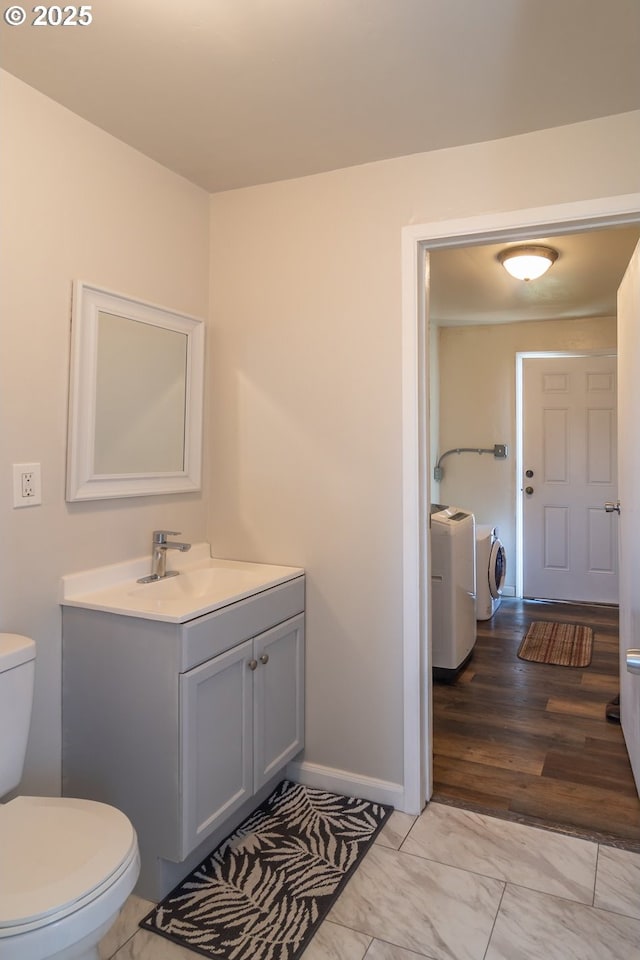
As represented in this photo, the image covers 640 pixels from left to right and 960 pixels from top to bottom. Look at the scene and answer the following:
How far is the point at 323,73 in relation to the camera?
1751 millimetres

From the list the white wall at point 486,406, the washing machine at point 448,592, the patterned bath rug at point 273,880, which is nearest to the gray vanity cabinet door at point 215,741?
the patterned bath rug at point 273,880

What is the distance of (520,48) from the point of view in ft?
5.35

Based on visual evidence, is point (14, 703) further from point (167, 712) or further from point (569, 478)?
point (569, 478)

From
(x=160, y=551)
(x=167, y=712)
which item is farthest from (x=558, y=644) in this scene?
(x=167, y=712)

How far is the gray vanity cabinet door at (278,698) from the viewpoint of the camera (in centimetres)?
212

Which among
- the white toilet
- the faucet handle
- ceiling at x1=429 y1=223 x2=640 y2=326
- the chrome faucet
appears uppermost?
ceiling at x1=429 y1=223 x2=640 y2=326

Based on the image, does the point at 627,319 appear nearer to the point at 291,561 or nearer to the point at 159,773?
the point at 291,561

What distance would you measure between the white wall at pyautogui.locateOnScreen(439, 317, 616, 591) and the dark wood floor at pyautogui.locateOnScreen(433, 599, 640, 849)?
5.19 feet

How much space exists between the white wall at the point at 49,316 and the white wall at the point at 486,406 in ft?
12.2

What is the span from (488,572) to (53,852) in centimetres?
376

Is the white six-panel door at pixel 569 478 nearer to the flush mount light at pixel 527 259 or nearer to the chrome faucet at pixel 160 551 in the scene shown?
the flush mount light at pixel 527 259

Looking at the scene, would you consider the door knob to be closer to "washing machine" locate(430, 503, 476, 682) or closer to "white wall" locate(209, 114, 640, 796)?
"white wall" locate(209, 114, 640, 796)

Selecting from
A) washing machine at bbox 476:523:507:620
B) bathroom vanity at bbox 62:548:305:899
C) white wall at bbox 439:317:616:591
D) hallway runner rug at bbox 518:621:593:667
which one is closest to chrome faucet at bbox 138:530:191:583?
bathroom vanity at bbox 62:548:305:899

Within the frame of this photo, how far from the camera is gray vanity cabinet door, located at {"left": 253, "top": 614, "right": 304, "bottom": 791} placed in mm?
Answer: 2125
